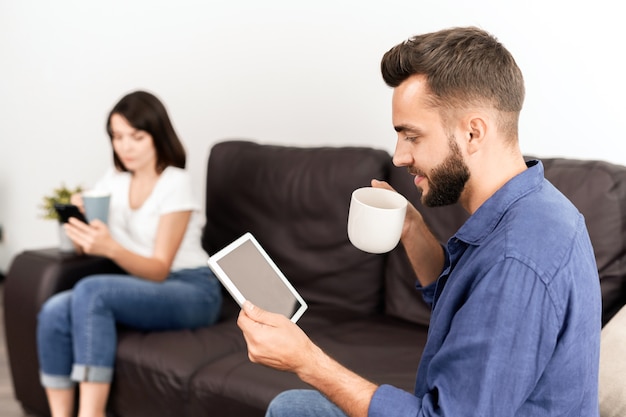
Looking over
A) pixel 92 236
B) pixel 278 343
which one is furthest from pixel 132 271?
pixel 278 343

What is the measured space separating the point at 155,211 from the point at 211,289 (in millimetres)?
322

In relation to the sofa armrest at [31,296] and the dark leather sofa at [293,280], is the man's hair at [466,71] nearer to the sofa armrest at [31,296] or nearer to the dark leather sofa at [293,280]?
the dark leather sofa at [293,280]

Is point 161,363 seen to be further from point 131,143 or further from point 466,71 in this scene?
point 466,71

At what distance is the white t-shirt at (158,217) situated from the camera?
2238 mm

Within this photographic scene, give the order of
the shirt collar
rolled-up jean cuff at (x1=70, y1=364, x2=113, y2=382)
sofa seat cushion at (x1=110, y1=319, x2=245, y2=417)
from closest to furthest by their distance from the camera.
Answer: the shirt collar, sofa seat cushion at (x1=110, y1=319, x2=245, y2=417), rolled-up jean cuff at (x1=70, y1=364, x2=113, y2=382)

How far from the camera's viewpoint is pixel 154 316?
2.06m

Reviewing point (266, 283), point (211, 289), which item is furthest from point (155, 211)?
point (266, 283)

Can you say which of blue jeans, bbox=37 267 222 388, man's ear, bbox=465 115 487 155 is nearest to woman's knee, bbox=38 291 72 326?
blue jeans, bbox=37 267 222 388

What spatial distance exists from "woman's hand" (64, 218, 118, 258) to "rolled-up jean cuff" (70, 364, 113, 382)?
0.34 m

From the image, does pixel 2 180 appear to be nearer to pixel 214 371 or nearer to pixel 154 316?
pixel 154 316

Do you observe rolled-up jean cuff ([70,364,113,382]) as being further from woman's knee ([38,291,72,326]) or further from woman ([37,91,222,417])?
woman's knee ([38,291,72,326])

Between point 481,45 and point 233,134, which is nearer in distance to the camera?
point 481,45

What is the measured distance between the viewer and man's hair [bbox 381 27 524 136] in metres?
1.08

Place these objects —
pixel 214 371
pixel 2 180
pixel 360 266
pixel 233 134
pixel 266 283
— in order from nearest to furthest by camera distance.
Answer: pixel 266 283 < pixel 214 371 < pixel 360 266 < pixel 233 134 < pixel 2 180
